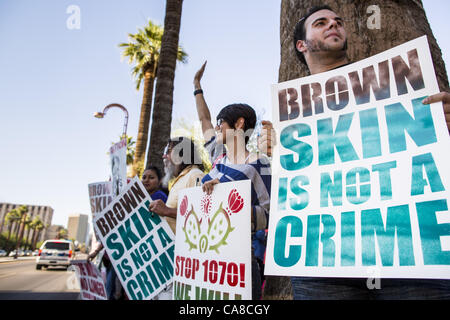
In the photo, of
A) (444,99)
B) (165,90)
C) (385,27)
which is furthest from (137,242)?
(165,90)

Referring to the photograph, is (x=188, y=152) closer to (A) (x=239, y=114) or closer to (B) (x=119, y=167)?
(A) (x=239, y=114)

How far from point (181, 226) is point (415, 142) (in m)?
1.41

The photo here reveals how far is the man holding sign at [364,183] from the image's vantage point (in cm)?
107

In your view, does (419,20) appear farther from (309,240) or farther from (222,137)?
(309,240)

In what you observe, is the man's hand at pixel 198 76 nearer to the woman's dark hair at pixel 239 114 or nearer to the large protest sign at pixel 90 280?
the woman's dark hair at pixel 239 114

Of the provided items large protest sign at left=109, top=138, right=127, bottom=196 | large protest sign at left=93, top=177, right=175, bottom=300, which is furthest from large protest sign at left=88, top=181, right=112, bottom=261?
large protest sign at left=93, top=177, right=175, bottom=300

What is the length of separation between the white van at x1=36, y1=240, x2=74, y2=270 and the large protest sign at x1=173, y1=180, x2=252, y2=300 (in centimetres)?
1752

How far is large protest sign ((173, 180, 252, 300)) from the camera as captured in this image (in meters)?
1.50

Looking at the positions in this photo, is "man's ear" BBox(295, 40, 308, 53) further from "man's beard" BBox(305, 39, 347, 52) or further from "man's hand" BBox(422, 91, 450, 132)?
"man's hand" BBox(422, 91, 450, 132)

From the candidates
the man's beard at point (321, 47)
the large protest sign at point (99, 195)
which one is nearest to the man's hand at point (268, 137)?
the man's beard at point (321, 47)

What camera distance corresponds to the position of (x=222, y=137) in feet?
6.64

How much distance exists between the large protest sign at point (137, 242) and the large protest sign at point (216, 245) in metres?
0.48

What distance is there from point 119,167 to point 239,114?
2.18m

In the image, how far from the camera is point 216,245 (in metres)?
1.64
